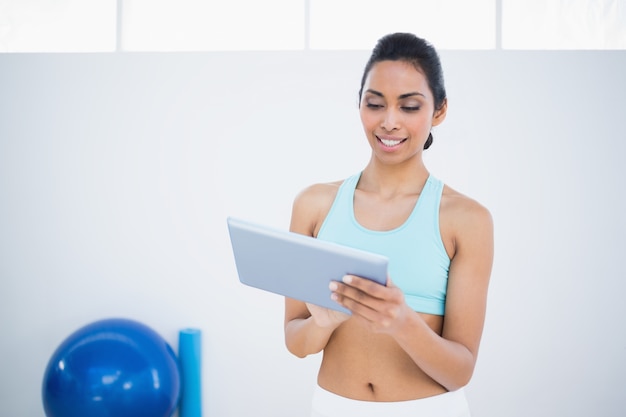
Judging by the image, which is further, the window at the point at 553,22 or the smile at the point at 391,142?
the window at the point at 553,22

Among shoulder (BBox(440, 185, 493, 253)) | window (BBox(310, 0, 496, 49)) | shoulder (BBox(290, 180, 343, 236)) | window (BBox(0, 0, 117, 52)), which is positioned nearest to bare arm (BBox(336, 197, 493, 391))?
shoulder (BBox(440, 185, 493, 253))

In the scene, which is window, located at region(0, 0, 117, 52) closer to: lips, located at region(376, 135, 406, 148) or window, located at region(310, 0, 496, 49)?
window, located at region(310, 0, 496, 49)

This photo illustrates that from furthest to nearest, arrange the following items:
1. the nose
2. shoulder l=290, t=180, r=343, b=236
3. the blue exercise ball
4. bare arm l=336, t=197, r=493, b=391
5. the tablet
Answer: the blue exercise ball → shoulder l=290, t=180, r=343, b=236 → the nose → bare arm l=336, t=197, r=493, b=391 → the tablet

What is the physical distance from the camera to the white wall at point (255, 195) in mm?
2967

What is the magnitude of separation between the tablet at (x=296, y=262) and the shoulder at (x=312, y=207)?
0.23 meters

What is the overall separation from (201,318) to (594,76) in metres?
2.05

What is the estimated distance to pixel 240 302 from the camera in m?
3.14

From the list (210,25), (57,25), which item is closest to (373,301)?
(210,25)

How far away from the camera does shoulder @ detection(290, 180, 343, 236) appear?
4.52ft

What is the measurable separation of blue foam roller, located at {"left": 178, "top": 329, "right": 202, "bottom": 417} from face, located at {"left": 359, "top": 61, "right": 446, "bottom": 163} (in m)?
2.04

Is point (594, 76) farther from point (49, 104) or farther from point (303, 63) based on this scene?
point (49, 104)

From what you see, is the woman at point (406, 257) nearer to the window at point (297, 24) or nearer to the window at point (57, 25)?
the window at point (297, 24)

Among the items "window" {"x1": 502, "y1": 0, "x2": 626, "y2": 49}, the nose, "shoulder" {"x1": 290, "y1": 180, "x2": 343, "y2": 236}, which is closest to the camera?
the nose

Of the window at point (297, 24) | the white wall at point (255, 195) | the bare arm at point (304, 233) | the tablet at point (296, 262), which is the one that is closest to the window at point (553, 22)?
the window at point (297, 24)
